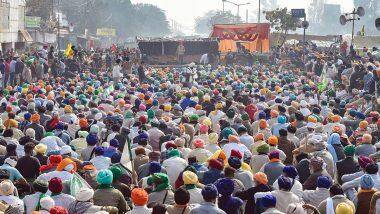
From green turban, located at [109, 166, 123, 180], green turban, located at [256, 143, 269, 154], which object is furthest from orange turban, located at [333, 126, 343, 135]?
green turban, located at [109, 166, 123, 180]

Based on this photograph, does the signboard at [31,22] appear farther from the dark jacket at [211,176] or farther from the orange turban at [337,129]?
the dark jacket at [211,176]

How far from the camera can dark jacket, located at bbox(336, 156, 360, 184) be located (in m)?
11.4

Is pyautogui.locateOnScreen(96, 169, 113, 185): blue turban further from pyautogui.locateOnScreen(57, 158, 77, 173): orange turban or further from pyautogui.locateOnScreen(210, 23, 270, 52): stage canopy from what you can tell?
pyautogui.locateOnScreen(210, 23, 270, 52): stage canopy

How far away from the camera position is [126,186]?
9930mm

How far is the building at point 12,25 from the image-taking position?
146ft

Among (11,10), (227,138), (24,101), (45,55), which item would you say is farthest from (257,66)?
(227,138)

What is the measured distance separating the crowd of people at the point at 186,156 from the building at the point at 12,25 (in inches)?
903

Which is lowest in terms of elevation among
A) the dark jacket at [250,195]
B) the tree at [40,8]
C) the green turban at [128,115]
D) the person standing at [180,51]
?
the dark jacket at [250,195]

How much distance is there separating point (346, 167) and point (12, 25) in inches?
1580

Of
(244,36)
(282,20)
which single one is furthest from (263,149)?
(282,20)

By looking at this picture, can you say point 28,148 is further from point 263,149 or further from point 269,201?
point 269,201

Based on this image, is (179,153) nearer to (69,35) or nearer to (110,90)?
(110,90)

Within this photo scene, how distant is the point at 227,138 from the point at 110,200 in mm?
5495

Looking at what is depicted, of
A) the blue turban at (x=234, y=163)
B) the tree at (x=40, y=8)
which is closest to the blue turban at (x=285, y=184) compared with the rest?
the blue turban at (x=234, y=163)
